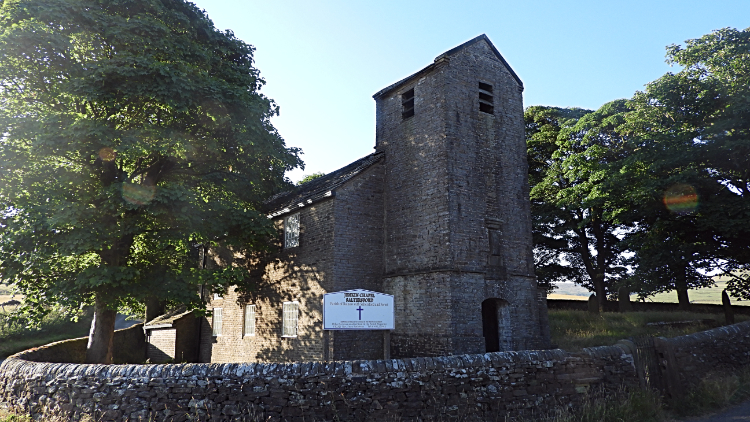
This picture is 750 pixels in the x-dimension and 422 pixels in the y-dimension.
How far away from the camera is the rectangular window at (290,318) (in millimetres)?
18652

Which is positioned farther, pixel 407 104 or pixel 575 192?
pixel 575 192

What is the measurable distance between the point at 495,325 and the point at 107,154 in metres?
14.6

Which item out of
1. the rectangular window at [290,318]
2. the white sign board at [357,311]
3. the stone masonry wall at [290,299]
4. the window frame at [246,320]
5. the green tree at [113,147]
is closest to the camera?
the white sign board at [357,311]

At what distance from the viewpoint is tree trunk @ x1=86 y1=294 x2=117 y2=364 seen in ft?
52.7

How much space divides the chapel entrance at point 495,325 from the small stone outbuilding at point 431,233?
0.04m

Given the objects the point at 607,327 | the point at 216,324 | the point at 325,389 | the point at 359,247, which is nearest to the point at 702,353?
the point at 325,389

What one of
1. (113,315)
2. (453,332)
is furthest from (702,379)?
(113,315)

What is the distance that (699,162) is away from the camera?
23.0 meters

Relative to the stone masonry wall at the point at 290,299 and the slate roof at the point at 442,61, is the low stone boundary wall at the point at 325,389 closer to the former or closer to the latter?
the stone masonry wall at the point at 290,299

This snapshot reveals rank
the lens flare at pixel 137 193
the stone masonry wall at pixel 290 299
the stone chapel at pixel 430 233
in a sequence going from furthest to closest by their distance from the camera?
the stone masonry wall at pixel 290 299
the stone chapel at pixel 430 233
the lens flare at pixel 137 193

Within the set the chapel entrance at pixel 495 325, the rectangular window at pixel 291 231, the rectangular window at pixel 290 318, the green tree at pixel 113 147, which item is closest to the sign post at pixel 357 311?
the chapel entrance at pixel 495 325

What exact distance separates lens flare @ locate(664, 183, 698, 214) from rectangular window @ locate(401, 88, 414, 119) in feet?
44.1

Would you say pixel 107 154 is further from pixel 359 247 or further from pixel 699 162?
pixel 699 162

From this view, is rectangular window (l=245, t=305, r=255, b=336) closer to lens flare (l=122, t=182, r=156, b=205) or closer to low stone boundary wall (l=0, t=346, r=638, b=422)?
lens flare (l=122, t=182, r=156, b=205)
